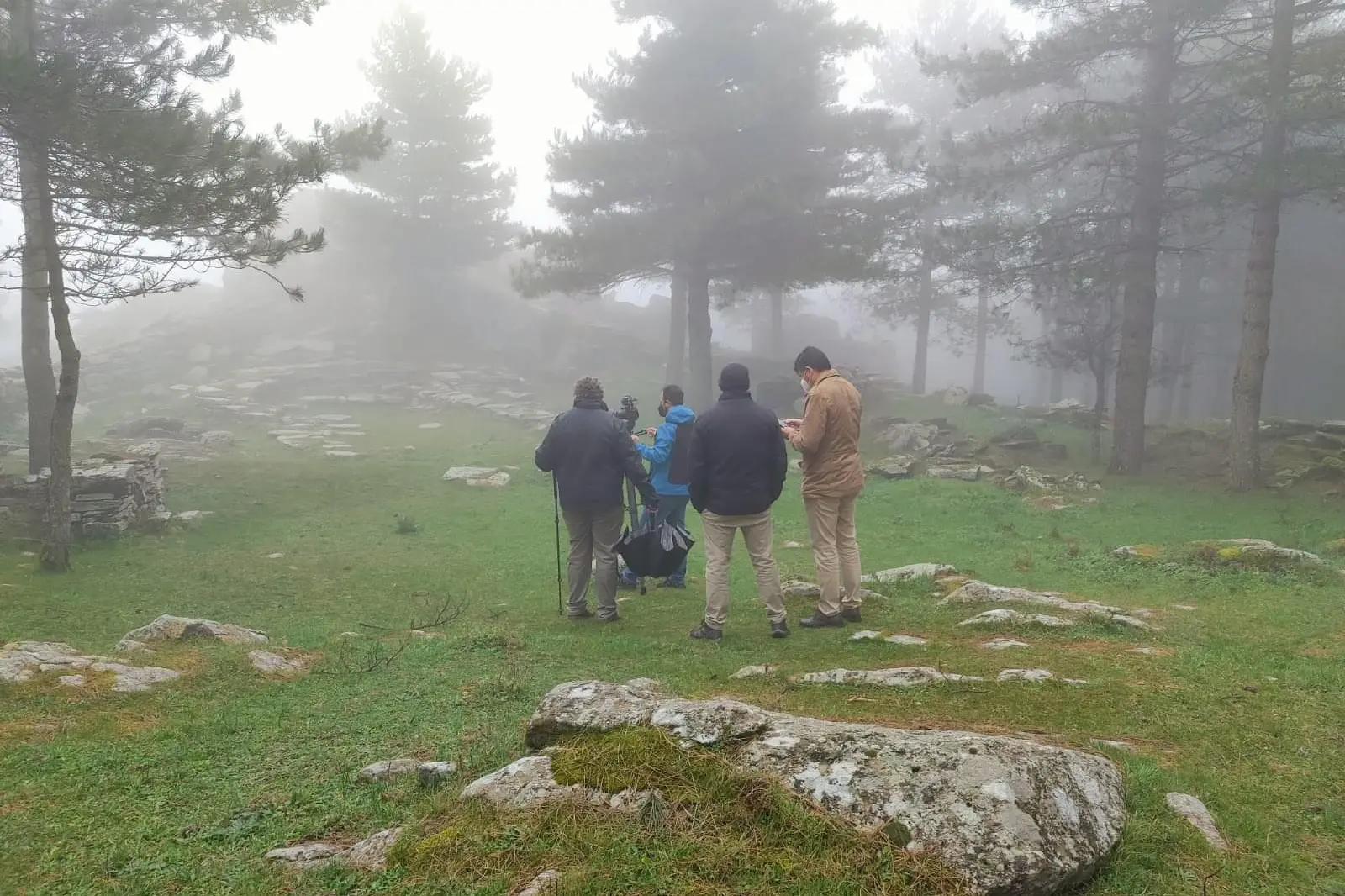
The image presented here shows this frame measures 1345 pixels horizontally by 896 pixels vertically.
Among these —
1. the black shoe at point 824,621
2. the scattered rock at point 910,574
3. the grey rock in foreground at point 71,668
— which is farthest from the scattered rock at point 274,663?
the scattered rock at point 910,574

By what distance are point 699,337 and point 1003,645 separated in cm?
2168

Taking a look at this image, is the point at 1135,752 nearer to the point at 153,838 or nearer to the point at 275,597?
the point at 153,838

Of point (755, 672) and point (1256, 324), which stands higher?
point (1256, 324)

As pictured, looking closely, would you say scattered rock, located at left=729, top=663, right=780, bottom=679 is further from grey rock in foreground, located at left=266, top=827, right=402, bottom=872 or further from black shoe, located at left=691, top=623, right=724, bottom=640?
grey rock in foreground, located at left=266, top=827, right=402, bottom=872

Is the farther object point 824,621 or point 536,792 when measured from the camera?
point 824,621

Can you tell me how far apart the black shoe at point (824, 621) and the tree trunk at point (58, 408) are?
9236 mm

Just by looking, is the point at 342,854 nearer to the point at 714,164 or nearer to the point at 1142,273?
the point at 1142,273

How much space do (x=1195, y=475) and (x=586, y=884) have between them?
18455mm

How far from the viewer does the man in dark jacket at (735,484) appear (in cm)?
680

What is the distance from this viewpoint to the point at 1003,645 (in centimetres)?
616

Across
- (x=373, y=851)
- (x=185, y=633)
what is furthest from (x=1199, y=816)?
(x=185, y=633)

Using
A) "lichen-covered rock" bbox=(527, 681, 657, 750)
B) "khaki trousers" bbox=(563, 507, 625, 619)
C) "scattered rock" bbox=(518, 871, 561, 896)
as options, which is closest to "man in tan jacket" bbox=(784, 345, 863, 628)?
"khaki trousers" bbox=(563, 507, 625, 619)

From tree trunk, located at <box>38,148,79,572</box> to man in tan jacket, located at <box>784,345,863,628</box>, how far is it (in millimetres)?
9160

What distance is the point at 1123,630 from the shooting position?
6.66 metres
